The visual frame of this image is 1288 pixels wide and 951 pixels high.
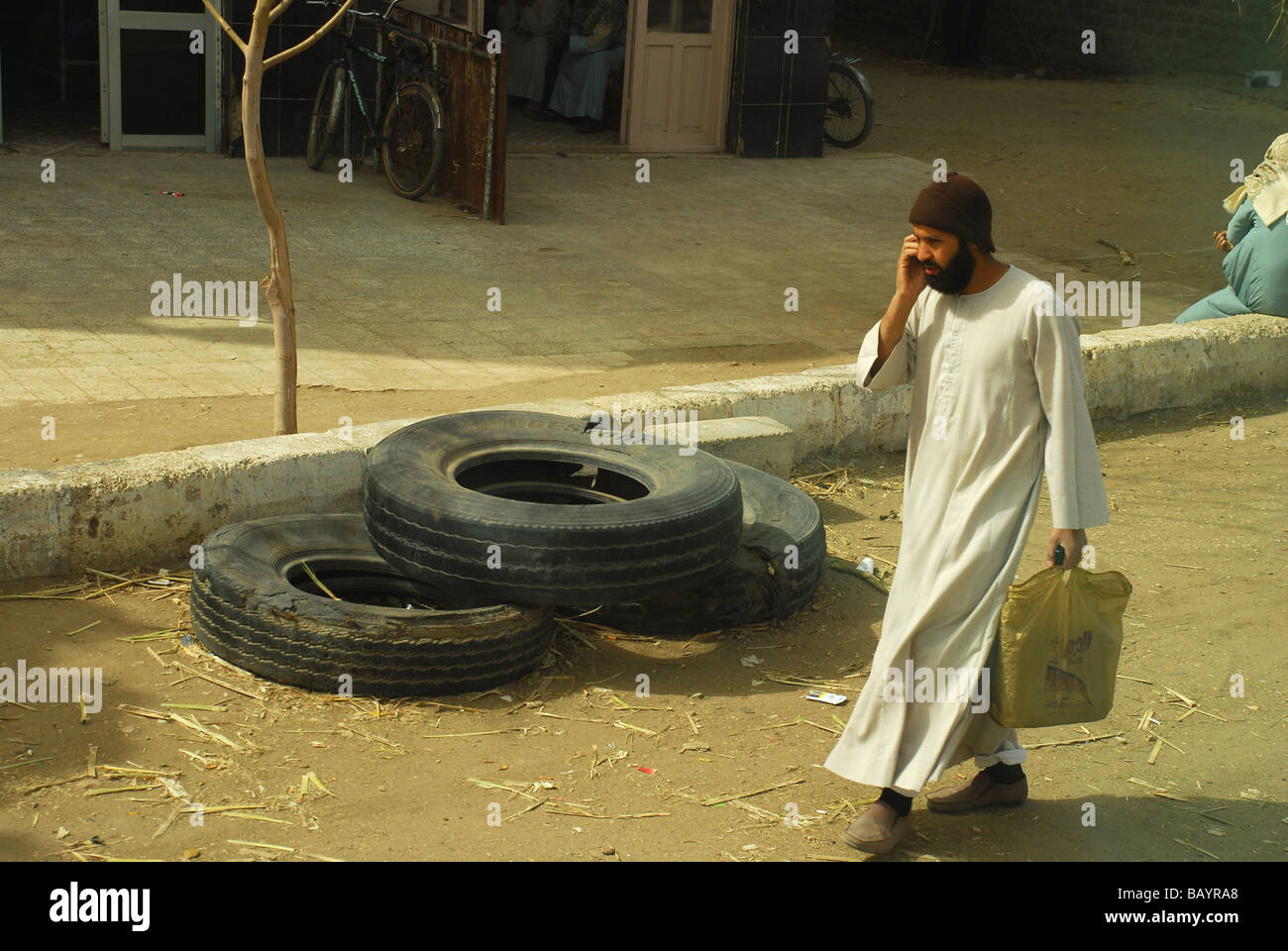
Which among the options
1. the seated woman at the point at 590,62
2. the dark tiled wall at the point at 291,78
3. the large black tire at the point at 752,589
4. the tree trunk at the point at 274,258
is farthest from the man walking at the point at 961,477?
the seated woman at the point at 590,62

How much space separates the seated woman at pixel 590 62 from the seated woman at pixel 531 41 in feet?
1.19

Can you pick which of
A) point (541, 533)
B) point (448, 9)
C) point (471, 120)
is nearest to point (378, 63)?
point (471, 120)

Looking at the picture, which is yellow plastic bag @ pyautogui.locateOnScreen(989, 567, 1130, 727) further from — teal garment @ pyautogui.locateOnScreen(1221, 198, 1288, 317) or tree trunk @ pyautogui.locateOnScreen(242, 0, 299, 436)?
teal garment @ pyautogui.locateOnScreen(1221, 198, 1288, 317)

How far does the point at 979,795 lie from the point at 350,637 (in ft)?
6.44

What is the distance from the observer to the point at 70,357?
739cm

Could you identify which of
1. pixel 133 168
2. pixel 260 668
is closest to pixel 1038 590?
pixel 260 668

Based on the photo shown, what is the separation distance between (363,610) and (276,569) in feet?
1.59

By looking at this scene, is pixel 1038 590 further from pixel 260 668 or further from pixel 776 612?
pixel 260 668

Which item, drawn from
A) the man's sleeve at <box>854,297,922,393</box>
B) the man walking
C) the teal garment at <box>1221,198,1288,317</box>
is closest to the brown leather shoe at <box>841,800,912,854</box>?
the man walking

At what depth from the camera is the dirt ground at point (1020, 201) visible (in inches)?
257

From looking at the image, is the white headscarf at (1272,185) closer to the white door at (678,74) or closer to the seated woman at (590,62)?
the white door at (678,74)

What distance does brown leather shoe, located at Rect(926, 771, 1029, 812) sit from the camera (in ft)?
13.3

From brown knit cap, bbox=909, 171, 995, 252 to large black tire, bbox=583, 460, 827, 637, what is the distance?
1872mm

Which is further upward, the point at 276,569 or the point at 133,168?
the point at 133,168
